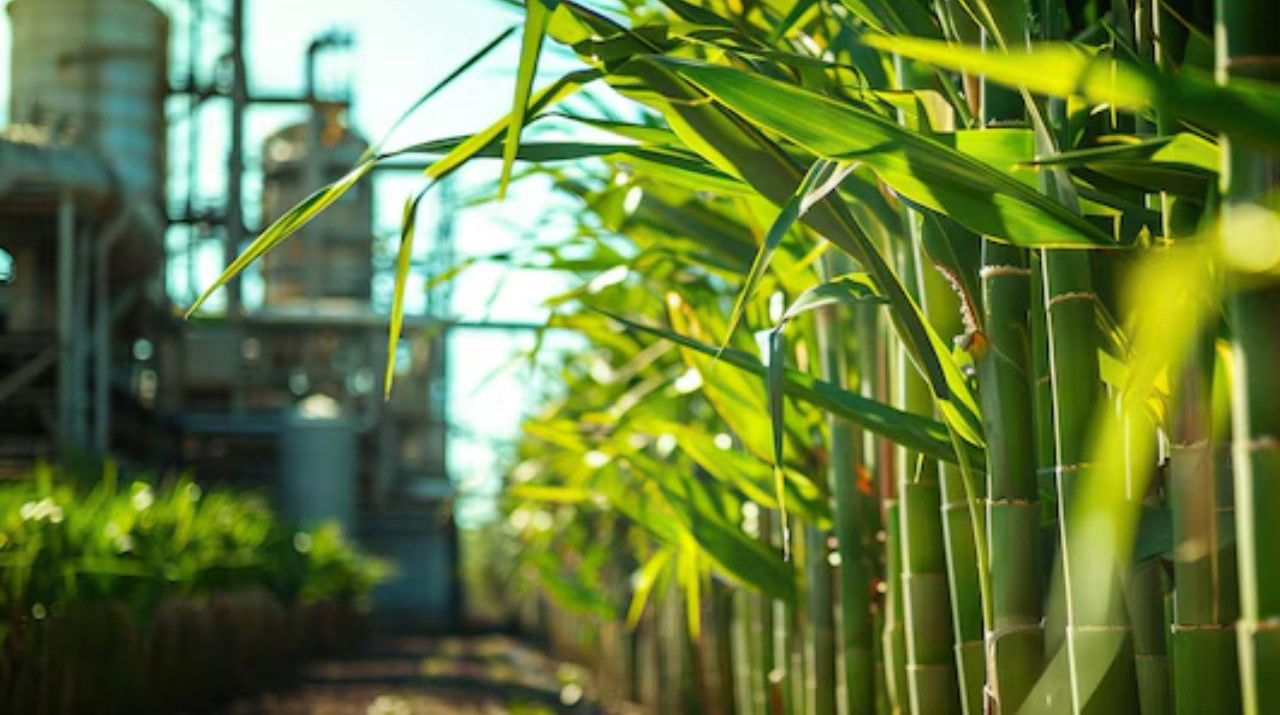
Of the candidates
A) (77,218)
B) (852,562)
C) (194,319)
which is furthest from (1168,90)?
(77,218)

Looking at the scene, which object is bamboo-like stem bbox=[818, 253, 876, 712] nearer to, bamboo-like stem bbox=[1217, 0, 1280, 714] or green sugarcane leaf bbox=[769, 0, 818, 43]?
green sugarcane leaf bbox=[769, 0, 818, 43]

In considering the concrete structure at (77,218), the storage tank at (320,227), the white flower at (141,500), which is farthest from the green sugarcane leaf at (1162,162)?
the storage tank at (320,227)

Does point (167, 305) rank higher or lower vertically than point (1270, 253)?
higher

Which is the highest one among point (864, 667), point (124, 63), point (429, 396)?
point (124, 63)

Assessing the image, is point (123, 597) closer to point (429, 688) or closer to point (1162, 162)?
point (429, 688)

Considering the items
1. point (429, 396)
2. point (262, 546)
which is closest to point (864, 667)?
point (262, 546)

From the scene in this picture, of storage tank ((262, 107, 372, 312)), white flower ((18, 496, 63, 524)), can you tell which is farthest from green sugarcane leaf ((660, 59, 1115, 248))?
storage tank ((262, 107, 372, 312))

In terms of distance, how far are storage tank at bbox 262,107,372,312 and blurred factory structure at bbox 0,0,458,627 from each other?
0.14 ft

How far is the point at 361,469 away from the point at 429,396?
263 centimetres

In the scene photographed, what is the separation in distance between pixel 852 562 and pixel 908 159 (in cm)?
105

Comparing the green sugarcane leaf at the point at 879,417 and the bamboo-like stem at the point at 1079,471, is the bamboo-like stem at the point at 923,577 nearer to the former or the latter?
the green sugarcane leaf at the point at 879,417

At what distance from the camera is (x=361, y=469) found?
2698cm

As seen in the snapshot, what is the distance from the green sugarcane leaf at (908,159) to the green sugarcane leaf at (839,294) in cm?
15

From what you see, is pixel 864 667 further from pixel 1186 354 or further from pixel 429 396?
pixel 429 396
